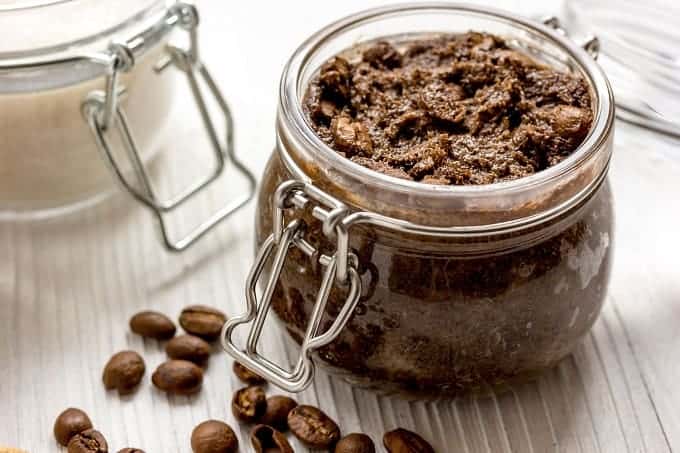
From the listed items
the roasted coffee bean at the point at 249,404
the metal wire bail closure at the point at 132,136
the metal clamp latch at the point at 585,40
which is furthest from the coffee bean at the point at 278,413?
the metal clamp latch at the point at 585,40

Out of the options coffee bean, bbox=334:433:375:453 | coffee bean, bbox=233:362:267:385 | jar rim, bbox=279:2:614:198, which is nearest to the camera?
jar rim, bbox=279:2:614:198

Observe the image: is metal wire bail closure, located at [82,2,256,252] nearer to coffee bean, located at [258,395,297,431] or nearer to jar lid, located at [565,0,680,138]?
coffee bean, located at [258,395,297,431]

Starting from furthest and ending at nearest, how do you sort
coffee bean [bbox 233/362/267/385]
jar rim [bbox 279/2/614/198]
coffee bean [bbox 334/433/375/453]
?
1. coffee bean [bbox 233/362/267/385]
2. coffee bean [bbox 334/433/375/453]
3. jar rim [bbox 279/2/614/198]

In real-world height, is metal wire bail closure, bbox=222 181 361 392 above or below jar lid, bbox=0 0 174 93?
below

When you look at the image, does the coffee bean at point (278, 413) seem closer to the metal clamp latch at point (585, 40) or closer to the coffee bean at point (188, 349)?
the coffee bean at point (188, 349)

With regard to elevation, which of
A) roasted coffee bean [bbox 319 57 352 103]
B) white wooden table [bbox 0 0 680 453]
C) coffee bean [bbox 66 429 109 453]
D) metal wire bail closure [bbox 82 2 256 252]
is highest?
roasted coffee bean [bbox 319 57 352 103]

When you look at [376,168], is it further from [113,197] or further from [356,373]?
[113,197]

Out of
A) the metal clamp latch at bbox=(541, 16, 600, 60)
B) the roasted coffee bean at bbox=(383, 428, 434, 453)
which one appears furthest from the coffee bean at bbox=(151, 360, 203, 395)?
the metal clamp latch at bbox=(541, 16, 600, 60)
